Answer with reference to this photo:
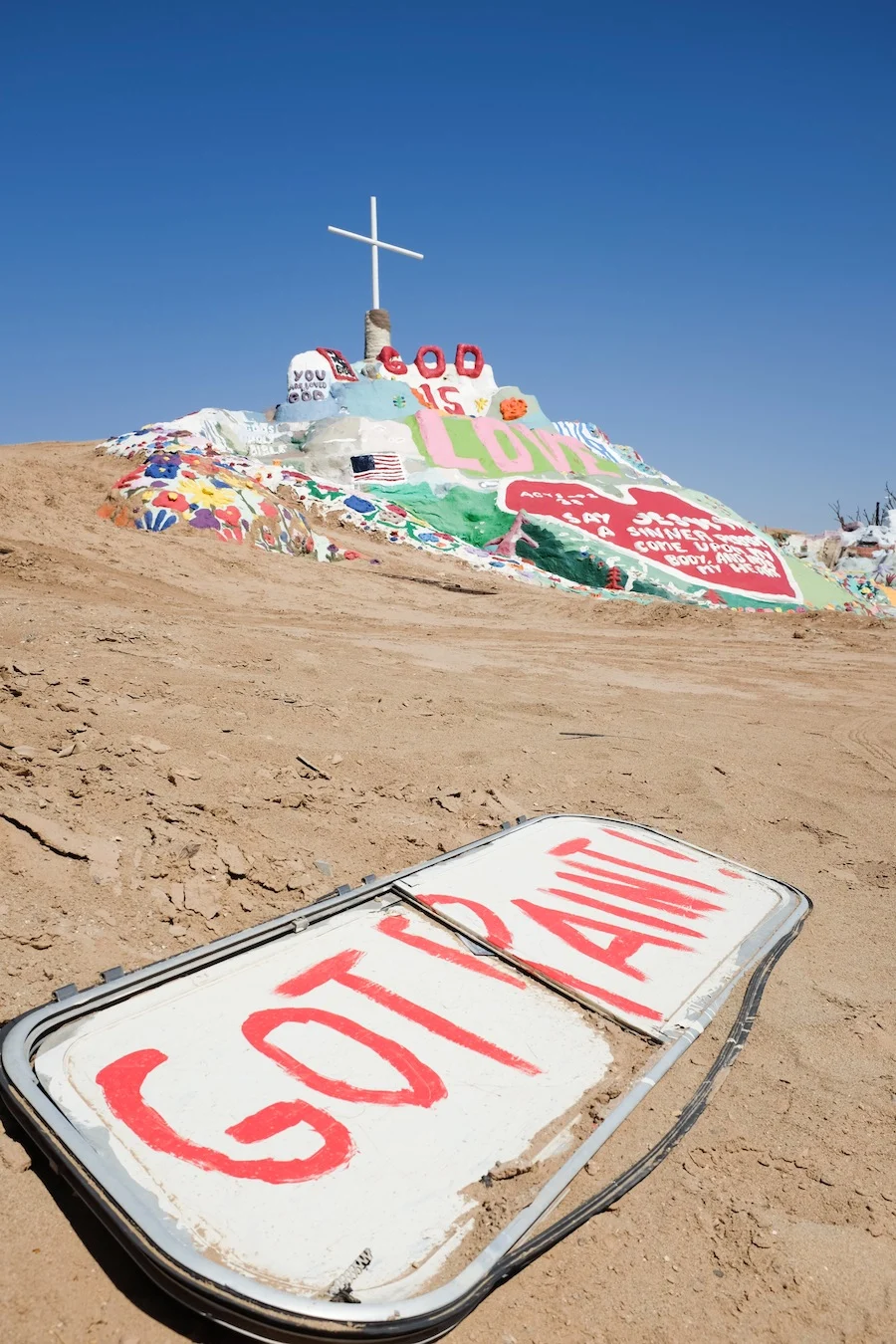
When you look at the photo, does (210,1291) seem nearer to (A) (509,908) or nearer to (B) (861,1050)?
(A) (509,908)

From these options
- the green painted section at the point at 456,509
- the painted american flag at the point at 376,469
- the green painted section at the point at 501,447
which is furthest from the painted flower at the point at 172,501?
the green painted section at the point at 501,447

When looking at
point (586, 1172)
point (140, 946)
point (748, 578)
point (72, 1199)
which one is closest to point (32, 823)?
point (140, 946)

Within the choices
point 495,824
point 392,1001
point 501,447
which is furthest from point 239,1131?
point 501,447

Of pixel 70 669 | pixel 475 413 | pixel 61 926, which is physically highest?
pixel 475 413

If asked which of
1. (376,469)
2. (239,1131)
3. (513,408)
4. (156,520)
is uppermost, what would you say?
(513,408)

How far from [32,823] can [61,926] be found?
47 centimetres

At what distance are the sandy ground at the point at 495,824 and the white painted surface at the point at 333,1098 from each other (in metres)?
0.13

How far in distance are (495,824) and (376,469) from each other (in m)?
15.0

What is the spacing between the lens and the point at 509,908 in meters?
2.48

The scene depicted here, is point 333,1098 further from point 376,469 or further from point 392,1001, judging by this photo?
point 376,469

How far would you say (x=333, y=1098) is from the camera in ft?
5.36

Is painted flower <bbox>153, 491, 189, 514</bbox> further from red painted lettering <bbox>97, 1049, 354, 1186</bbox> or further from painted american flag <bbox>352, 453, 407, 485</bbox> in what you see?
red painted lettering <bbox>97, 1049, 354, 1186</bbox>

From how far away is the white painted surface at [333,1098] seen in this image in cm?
134

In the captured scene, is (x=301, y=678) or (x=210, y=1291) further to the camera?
(x=301, y=678)
